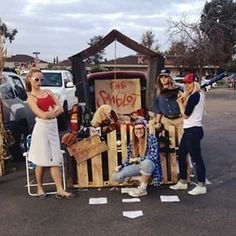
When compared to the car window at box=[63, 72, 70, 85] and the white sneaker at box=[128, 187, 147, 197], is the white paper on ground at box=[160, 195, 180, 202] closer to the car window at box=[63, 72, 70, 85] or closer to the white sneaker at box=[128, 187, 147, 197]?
the white sneaker at box=[128, 187, 147, 197]

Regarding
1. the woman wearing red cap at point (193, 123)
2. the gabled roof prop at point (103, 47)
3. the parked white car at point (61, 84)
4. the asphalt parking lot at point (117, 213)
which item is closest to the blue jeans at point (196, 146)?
the woman wearing red cap at point (193, 123)

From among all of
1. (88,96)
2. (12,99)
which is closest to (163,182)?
(88,96)

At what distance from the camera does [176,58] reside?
4516 cm

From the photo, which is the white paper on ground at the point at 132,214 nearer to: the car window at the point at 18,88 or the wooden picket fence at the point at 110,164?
the wooden picket fence at the point at 110,164

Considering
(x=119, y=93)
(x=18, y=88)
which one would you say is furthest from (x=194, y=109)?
(x=18, y=88)

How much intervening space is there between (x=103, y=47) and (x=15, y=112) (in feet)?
6.84

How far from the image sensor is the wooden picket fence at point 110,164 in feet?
24.4

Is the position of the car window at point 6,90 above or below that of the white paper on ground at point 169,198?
above

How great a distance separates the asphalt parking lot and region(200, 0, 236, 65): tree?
3679 centimetres

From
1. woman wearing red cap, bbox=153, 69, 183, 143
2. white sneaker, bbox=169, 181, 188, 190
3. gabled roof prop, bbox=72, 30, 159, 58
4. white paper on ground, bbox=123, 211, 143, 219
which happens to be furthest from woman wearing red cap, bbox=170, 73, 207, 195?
gabled roof prop, bbox=72, 30, 159, 58

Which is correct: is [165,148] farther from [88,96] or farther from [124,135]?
[88,96]

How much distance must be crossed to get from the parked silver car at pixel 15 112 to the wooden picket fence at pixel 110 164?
7.36 feet

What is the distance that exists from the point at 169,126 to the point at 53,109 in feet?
6.48

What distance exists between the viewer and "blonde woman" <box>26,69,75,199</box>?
677 centimetres
